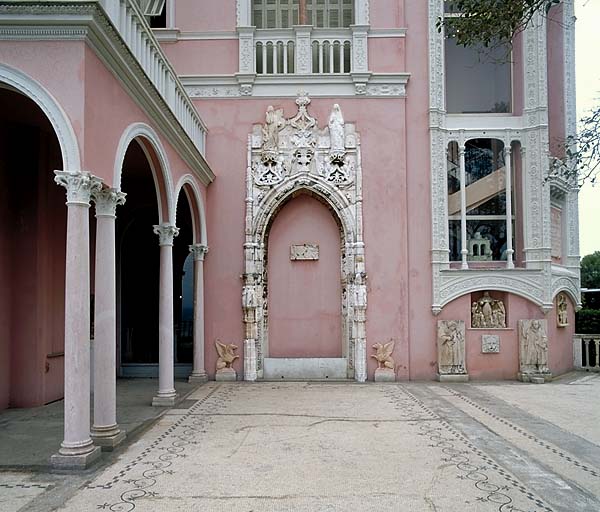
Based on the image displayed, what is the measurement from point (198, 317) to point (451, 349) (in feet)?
16.7

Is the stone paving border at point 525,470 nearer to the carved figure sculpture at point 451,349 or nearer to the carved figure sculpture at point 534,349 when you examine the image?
the carved figure sculpture at point 451,349

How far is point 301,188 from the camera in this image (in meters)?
13.7

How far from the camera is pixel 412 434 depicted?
8.03 meters

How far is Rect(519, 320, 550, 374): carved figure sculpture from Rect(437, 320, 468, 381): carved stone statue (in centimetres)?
123

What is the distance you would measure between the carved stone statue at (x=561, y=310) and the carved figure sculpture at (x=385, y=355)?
3.78 metres

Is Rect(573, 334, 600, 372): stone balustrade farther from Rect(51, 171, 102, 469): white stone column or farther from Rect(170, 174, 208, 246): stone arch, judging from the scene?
Rect(51, 171, 102, 469): white stone column

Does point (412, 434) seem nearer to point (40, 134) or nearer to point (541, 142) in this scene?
point (40, 134)

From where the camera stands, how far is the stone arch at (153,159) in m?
7.56

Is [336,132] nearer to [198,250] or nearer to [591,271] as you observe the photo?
[198,250]

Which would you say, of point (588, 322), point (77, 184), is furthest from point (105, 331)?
point (588, 322)

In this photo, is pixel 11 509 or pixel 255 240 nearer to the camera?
pixel 11 509

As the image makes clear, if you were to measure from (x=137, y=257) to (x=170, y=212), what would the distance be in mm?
4985

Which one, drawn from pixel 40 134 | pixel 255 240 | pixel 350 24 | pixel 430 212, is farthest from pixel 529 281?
pixel 40 134

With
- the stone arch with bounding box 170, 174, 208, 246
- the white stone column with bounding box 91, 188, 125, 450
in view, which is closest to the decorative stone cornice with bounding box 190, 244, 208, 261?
the stone arch with bounding box 170, 174, 208, 246
